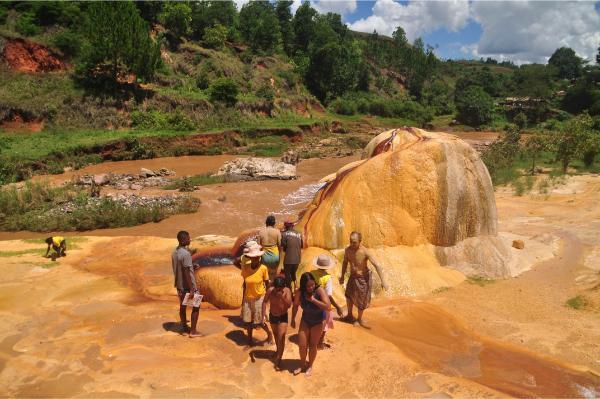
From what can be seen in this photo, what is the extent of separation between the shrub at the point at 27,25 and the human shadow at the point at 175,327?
38928 mm

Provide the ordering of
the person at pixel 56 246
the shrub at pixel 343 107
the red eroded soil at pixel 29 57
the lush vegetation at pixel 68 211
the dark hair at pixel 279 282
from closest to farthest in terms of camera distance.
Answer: the dark hair at pixel 279 282 → the person at pixel 56 246 → the lush vegetation at pixel 68 211 → the red eroded soil at pixel 29 57 → the shrub at pixel 343 107

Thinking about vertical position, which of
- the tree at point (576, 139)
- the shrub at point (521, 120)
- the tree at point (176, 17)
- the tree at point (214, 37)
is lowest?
the tree at point (576, 139)

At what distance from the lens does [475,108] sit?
2247 inches

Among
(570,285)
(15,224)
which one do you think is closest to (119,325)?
(570,285)

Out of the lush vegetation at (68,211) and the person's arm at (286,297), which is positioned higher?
the person's arm at (286,297)

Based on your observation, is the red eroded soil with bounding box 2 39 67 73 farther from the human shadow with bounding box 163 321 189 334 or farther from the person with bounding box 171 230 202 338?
the person with bounding box 171 230 202 338

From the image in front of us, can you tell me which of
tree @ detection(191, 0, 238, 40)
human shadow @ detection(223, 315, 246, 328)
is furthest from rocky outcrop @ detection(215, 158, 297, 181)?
tree @ detection(191, 0, 238, 40)

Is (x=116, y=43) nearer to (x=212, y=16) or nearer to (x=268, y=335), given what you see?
(x=212, y=16)

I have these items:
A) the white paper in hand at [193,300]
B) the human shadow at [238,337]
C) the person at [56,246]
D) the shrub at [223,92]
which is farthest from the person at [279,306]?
the shrub at [223,92]

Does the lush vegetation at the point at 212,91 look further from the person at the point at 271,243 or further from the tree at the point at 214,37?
the person at the point at 271,243

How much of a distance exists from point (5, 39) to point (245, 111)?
1911cm

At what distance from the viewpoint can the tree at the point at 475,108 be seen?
57.1 m

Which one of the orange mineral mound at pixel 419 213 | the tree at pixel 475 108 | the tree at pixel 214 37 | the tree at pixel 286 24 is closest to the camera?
the orange mineral mound at pixel 419 213

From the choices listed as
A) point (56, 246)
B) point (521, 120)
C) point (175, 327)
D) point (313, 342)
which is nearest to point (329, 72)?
point (521, 120)
